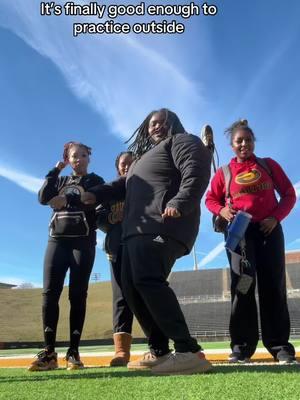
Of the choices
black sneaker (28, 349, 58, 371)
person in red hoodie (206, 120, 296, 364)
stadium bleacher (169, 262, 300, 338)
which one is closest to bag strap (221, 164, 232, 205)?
person in red hoodie (206, 120, 296, 364)

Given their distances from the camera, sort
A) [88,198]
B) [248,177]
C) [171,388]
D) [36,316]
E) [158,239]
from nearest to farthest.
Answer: [171,388] < [158,239] < [88,198] < [248,177] < [36,316]

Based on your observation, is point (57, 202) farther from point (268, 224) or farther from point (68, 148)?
point (268, 224)

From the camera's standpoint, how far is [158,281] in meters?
2.78

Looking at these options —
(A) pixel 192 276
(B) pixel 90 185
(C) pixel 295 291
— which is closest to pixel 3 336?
(A) pixel 192 276

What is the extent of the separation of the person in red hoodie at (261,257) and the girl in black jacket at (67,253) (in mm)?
1263

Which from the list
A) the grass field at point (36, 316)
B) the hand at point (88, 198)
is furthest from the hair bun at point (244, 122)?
the grass field at point (36, 316)

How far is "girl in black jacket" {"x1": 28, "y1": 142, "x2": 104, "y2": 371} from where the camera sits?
3.92 meters

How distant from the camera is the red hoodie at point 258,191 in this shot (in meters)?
3.89

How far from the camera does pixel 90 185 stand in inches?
169

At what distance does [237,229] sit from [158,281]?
3.45 feet

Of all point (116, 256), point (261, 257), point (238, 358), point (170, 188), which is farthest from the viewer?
point (116, 256)

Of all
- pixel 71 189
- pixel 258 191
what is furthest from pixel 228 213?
pixel 71 189

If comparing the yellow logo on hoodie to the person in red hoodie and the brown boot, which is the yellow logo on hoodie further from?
the brown boot

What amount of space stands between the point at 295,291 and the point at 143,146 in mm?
43095
